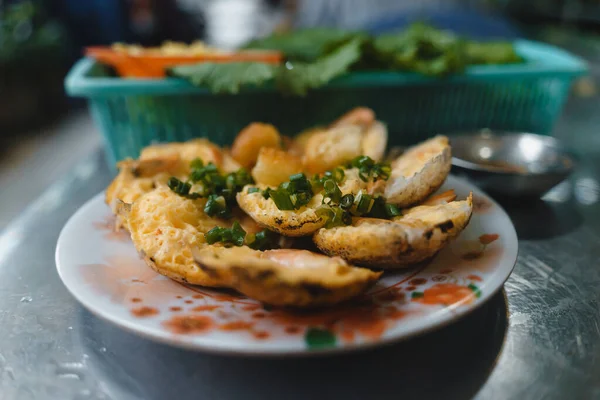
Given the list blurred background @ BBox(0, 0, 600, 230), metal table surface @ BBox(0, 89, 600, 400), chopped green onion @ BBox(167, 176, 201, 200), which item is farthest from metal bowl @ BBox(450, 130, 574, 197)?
blurred background @ BBox(0, 0, 600, 230)

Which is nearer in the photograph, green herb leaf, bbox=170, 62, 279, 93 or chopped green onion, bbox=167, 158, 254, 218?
chopped green onion, bbox=167, 158, 254, 218

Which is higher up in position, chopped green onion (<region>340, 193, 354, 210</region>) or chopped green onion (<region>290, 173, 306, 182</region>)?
chopped green onion (<region>290, 173, 306, 182</region>)

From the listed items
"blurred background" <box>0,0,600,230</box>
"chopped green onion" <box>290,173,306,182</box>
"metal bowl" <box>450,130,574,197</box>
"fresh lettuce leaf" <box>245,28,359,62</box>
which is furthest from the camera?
"blurred background" <box>0,0,600,230</box>

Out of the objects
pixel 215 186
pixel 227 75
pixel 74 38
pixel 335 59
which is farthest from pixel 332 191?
pixel 74 38

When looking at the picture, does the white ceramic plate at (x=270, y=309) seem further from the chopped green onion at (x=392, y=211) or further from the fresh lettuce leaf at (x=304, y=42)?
the fresh lettuce leaf at (x=304, y=42)

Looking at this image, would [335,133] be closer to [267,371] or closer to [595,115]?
[267,371]

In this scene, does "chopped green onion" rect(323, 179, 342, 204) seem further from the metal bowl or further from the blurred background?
the blurred background

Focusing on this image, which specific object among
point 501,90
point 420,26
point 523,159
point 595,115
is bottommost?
point 595,115

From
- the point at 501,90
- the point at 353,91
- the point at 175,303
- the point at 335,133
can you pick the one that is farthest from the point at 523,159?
the point at 175,303
